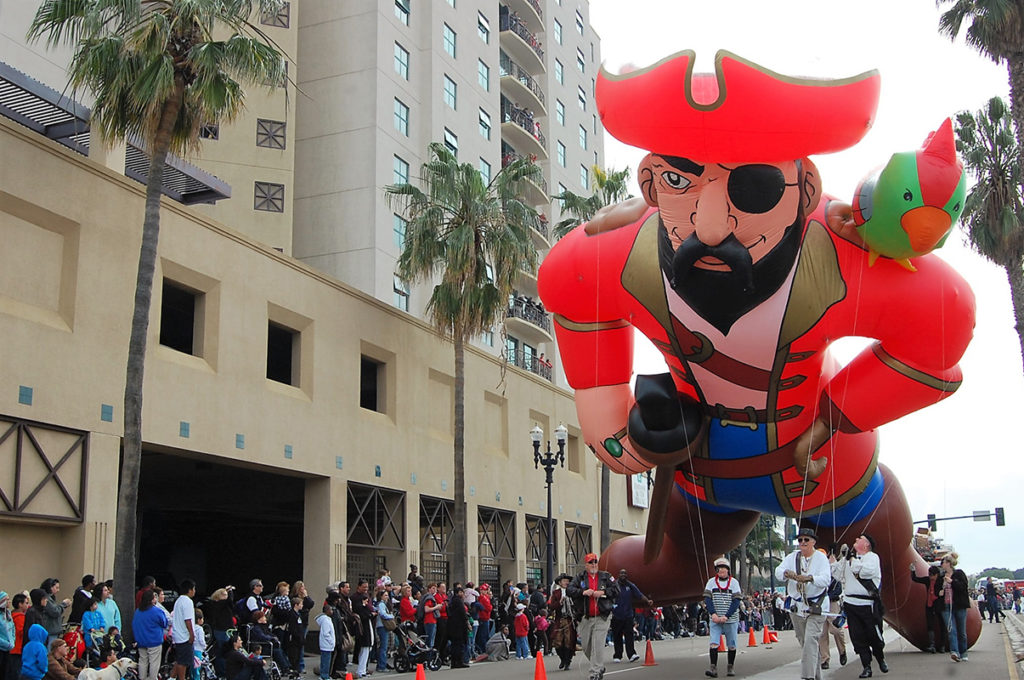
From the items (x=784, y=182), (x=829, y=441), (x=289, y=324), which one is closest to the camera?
(x=784, y=182)

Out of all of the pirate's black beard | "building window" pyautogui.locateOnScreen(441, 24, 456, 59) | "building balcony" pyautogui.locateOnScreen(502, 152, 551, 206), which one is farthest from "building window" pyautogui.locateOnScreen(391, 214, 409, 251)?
the pirate's black beard

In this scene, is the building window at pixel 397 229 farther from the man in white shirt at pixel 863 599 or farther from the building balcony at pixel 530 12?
the man in white shirt at pixel 863 599

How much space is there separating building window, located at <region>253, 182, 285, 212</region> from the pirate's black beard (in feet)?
75.8

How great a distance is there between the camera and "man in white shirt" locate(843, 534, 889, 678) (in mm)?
11094

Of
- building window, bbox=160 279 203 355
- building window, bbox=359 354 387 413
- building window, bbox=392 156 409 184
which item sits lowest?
building window, bbox=359 354 387 413

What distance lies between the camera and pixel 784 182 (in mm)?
9859

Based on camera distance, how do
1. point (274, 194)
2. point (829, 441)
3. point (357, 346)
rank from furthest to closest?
point (274, 194) → point (357, 346) → point (829, 441)

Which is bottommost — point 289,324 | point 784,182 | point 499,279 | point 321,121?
point 784,182

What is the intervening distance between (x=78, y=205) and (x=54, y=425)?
3506 mm

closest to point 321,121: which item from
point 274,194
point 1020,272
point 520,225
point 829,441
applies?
point 274,194

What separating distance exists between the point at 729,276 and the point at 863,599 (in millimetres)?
3864

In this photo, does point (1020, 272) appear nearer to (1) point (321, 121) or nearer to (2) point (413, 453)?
(2) point (413, 453)

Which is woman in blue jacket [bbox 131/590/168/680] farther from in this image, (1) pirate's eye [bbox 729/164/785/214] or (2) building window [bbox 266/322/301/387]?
(2) building window [bbox 266/322/301/387]

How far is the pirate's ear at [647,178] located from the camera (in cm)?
1015
